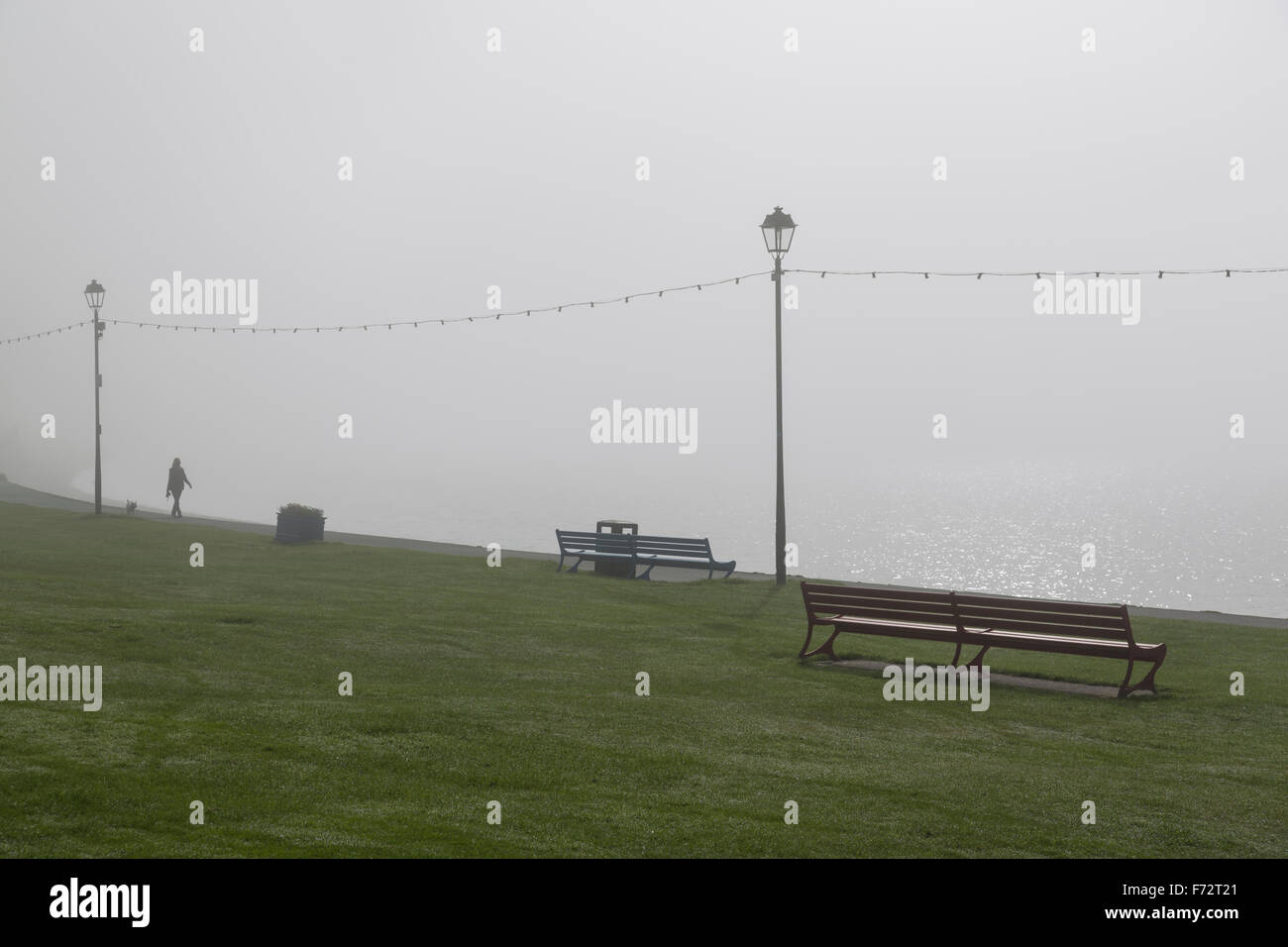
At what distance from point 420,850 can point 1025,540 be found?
10321 centimetres

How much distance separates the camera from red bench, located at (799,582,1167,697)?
41.8 ft

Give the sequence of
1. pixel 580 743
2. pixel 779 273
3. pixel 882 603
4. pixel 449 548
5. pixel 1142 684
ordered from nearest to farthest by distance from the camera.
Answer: pixel 580 743 → pixel 1142 684 → pixel 882 603 → pixel 779 273 → pixel 449 548

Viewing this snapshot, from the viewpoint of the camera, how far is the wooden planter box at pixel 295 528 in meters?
28.4

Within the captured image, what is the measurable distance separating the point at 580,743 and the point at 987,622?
19.9 feet

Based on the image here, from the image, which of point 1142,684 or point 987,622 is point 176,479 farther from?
point 1142,684

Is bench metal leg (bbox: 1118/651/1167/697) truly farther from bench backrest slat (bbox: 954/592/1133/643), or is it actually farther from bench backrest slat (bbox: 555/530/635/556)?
bench backrest slat (bbox: 555/530/635/556)

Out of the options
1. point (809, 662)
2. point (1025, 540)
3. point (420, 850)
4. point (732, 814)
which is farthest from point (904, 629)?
point (1025, 540)

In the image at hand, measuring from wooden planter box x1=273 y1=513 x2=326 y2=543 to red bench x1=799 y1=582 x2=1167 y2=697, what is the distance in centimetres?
1658

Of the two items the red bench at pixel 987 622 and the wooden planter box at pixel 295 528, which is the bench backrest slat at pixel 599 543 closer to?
the wooden planter box at pixel 295 528

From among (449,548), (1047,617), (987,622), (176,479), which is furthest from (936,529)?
(1047,617)

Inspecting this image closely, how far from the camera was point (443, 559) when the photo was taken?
25531mm

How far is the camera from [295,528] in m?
28.4

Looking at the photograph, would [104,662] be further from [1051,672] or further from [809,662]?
[1051,672]
